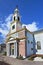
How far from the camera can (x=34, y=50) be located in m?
23.5

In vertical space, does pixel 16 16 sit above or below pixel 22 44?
above

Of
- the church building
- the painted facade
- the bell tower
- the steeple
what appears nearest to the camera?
the church building

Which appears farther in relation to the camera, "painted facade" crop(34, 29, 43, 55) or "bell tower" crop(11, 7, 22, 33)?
"bell tower" crop(11, 7, 22, 33)

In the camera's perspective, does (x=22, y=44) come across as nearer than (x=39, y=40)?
Yes

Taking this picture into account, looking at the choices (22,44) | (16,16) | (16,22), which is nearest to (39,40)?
(22,44)

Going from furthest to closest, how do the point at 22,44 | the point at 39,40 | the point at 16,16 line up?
the point at 16,16
the point at 39,40
the point at 22,44

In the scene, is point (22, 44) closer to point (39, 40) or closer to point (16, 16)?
point (39, 40)

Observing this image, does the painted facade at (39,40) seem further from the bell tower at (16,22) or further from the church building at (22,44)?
the bell tower at (16,22)

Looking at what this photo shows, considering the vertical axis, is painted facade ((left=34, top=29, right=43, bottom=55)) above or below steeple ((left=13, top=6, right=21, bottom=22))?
below

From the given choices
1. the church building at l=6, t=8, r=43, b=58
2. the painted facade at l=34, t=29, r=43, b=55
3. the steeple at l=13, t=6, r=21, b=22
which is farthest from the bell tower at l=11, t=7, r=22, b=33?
the painted facade at l=34, t=29, r=43, b=55

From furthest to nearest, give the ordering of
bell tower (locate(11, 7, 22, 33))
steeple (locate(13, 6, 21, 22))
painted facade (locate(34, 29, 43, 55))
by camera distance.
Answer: steeple (locate(13, 6, 21, 22)) → bell tower (locate(11, 7, 22, 33)) → painted facade (locate(34, 29, 43, 55))

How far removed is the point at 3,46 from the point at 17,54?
22.5m

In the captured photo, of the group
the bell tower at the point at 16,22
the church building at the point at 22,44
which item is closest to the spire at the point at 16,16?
the bell tower at the point at 16,22

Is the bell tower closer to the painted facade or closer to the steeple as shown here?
the steeple
